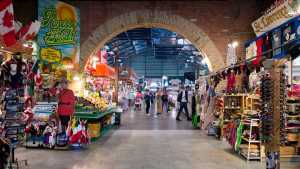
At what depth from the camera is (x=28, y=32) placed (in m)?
5.91

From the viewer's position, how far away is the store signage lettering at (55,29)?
34.8 ft

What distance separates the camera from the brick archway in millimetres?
11578

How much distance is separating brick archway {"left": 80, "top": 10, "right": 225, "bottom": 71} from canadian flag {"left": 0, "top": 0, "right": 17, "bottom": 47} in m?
5.97

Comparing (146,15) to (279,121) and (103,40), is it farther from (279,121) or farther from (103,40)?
(279,121)

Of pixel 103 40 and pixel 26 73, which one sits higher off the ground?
pixel 103 40

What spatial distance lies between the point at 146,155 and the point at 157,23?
5.84 m

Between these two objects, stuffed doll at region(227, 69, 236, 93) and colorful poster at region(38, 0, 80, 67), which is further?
colorful poster at region(38, 0, 80, 67)

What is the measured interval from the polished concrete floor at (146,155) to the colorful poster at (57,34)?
3090mm

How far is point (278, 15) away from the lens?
8.25 meters

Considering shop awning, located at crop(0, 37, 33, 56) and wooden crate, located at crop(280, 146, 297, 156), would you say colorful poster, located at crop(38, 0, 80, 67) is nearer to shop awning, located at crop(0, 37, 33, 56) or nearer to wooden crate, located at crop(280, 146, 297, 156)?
shop awning, located at crop(0, 37, 33, 56)

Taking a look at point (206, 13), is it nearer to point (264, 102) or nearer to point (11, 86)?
point (11, 86)

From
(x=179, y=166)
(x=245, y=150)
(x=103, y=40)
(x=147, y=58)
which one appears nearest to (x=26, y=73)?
(x=179, y=166)

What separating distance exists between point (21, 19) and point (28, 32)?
6.09 metres

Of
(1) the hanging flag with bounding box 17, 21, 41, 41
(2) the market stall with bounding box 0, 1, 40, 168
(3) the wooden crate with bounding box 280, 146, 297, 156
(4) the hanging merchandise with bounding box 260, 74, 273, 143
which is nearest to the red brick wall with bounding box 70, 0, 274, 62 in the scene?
(3) the wooden crate with bounding box 280, 146, 297, 156
